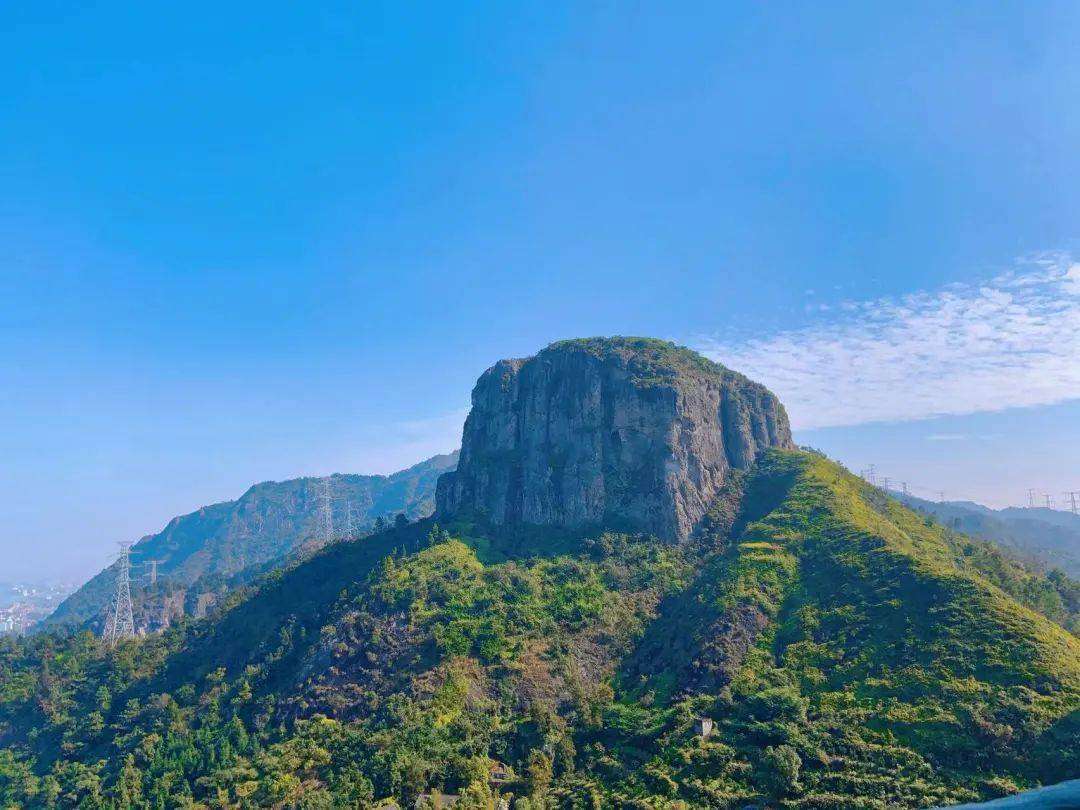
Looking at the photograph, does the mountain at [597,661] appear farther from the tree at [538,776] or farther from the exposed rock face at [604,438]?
the exposed rock face at [604,438]

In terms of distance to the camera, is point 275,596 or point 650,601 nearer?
point 650,601

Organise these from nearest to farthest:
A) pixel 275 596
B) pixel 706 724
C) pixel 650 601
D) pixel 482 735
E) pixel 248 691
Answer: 1. pixel 706 724
2. pixel 482 735
3. pixel 248 691
4. pixel 650 601
5. pixel 275 596

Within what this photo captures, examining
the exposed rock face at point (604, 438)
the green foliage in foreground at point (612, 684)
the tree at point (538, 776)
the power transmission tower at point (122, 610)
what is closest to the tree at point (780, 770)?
the green foliage in foreground at point (612, 684)

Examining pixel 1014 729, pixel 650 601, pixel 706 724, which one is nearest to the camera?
pixel 1014 729

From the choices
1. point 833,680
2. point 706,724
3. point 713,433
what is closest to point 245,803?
point 706,724

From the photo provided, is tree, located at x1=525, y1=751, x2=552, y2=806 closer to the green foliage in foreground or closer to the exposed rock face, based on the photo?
the green foliage in foreground

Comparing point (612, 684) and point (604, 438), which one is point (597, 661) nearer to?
point (612, 684)

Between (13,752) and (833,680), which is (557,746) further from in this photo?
(13,752)

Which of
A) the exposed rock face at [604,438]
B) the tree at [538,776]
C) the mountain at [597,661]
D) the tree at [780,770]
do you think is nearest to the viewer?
the tree at [780,770]
